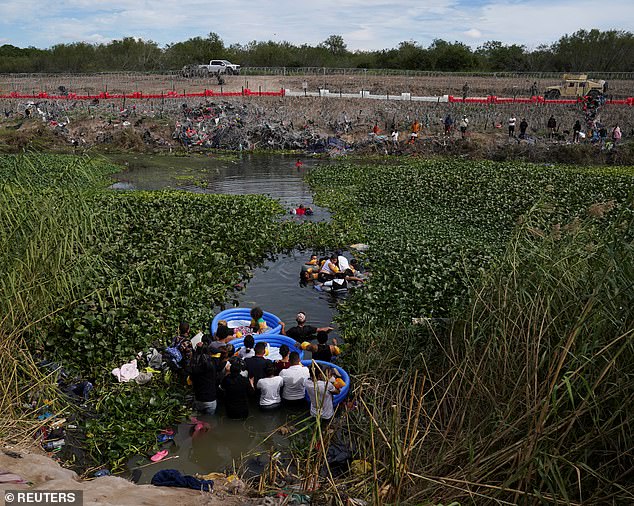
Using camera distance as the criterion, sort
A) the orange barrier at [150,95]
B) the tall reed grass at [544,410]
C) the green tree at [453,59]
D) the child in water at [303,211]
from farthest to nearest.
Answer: the green tree at [453,59] → the orange barrier at [150,95] → the child in water at [303,211] → the tall reed grass at [544,410]

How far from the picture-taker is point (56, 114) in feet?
135

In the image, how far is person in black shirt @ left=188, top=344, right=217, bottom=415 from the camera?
8047mm

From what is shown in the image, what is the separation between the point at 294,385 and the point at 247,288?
213 inches

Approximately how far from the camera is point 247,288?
44.0 feet

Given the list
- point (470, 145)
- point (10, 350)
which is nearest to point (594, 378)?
point (10, 350)

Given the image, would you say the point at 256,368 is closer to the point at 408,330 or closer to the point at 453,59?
the point at 408,330

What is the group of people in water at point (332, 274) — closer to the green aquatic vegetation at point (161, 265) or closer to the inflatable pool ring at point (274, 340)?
the green aquatic vegetation at point (161, 265)

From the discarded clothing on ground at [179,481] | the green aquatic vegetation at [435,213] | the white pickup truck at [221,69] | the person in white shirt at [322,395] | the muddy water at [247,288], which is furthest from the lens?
the white pickup truck at [221,69]

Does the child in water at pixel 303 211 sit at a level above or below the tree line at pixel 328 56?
below

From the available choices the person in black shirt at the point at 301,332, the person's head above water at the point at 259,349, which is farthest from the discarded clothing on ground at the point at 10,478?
the person in black shirt at the point at 301,332

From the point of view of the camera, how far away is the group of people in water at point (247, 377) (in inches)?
318

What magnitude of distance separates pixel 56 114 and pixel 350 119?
902 inches

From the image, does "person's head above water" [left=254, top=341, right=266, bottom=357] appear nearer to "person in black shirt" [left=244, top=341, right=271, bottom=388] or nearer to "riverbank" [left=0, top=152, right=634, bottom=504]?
"person in black shirt" [left=244, top=341, right=271, bottom=388]

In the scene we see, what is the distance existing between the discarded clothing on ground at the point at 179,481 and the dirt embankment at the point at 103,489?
11 centimetres
